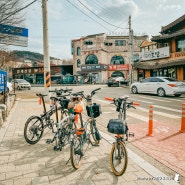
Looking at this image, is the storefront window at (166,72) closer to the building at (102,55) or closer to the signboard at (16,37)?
the signboard at (16,37)

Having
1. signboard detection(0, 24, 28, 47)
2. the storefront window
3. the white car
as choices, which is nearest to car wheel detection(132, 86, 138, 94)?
the white car

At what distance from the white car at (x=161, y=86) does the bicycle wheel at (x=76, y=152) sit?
13599 millimetres

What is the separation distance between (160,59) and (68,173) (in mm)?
25004

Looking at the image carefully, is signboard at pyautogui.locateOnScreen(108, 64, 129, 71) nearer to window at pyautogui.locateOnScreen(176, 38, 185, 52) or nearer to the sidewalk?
window at pyautogui.locateOnScreen(176, 38, 185, 52)

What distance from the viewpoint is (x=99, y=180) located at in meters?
3.63

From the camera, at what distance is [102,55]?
50.4 m

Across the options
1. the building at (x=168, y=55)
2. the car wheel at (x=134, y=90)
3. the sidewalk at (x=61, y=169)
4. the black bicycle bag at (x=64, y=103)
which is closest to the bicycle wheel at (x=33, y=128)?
the sidewalk at (x=61, y=169)

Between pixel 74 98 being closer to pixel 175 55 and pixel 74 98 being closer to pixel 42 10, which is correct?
pixel 42 10

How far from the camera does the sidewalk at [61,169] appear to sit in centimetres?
362

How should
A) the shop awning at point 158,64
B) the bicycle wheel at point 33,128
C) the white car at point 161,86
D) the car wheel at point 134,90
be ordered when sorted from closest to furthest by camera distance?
the bicycle wheel at point 33,128
the white car at point 161,86
the car wheel at point 134,90
the shop awning at point 158,64

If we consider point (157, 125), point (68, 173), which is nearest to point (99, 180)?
point (68, 173)

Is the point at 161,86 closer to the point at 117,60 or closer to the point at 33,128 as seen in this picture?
the point at 33,128

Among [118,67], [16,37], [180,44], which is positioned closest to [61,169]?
[16,37]

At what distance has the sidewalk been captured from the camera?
362 centimetres
